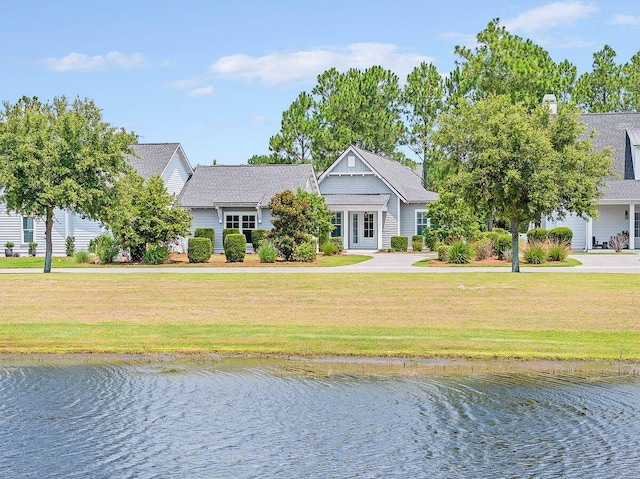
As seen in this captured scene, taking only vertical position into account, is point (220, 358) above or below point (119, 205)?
below

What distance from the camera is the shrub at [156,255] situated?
129ft

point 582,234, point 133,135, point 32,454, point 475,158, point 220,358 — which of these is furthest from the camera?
point 582,234

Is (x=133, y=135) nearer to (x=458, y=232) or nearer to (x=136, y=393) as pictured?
(x=458, y=232)

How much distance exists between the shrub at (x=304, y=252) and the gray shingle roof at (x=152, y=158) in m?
13.7

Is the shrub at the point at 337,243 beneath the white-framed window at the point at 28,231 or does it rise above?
beneath

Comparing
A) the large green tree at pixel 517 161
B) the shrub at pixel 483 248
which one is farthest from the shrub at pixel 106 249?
the shrub at pixel 483 248

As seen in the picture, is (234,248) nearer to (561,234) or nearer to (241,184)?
(241,184)

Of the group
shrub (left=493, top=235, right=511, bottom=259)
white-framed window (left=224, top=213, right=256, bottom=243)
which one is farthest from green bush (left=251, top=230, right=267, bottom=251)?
shrub (left=493, top=235, right=511, bottom=259)

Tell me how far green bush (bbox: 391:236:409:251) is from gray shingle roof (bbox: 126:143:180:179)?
1488 cm

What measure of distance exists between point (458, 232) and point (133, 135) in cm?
1754

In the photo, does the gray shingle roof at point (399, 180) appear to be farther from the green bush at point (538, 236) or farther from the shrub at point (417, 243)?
the green bush at point (538, 236)

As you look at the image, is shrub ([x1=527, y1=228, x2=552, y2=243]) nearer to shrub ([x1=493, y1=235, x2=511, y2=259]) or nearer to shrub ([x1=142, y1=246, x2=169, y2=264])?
shrub ([x1=493, y1=235, x2=511, y2=259])

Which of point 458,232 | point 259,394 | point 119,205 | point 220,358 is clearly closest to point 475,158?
point 458,232

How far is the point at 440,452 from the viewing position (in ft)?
32.0
